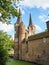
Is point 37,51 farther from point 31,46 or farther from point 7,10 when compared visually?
point 7,10

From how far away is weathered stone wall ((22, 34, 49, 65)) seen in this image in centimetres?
3406

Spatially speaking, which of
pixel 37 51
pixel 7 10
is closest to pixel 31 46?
pixel 37 51

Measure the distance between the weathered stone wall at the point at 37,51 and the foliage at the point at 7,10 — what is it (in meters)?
19.8

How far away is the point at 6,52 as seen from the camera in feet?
53.5

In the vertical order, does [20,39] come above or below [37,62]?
above

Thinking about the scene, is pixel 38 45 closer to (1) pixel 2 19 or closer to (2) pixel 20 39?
(2) pixel 20 39

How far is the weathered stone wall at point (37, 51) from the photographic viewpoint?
1341 inches

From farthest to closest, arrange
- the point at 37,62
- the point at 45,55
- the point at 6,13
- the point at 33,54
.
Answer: the point at 33,54 < the point at 37,62 < the point at 45,55 < the point at 6,13

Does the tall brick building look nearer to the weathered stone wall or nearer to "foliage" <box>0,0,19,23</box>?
the weathered stone wall

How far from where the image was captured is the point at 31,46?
4166cm

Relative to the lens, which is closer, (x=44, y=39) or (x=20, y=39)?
(x=44, y=39)

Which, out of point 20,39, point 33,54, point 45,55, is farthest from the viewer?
point 20,39

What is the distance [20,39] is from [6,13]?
124 ft

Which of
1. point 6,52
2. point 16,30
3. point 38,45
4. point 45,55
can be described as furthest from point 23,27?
point 6,52
